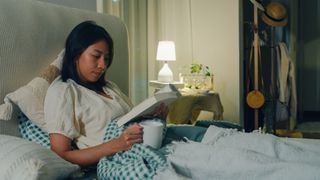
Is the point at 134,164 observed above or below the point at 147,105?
below

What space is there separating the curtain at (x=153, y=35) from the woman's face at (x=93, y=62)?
6.48ft

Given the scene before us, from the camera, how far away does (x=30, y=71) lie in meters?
1.38

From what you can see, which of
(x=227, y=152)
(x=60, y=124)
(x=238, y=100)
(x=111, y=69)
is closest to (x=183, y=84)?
(x=238, y=100)

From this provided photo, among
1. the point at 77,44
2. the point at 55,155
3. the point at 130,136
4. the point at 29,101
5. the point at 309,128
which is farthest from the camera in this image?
the point at 309,128

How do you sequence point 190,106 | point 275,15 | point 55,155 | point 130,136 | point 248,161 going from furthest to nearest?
point 275,15
point 190,106
point 130,136
point 55,155
point 248,161

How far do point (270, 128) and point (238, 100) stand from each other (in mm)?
371

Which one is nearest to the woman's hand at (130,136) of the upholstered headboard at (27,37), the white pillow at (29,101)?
the white pillow at (29,101)

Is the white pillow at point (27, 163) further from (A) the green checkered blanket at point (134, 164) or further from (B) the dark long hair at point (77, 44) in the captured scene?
(B) the dark long hair at point (77, 44)

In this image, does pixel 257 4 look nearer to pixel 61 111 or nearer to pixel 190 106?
pixel 190 106

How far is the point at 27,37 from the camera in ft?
4.56

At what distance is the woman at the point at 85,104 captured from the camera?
45.8 inches

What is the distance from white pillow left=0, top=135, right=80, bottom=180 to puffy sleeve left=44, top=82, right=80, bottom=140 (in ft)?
0.67

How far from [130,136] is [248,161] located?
0.41 meters

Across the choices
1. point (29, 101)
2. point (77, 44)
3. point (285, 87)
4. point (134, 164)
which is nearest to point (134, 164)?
point (134, 164)
